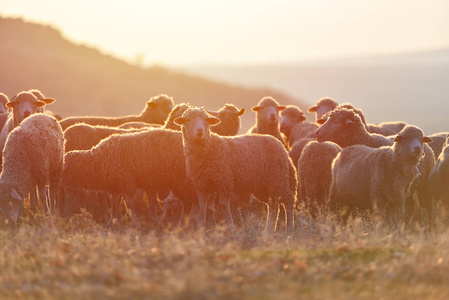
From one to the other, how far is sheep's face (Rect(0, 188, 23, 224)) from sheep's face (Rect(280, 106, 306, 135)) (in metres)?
8.40

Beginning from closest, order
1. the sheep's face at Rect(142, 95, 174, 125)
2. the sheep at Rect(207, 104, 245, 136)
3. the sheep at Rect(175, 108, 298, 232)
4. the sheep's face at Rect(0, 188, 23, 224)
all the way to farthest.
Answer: the sheep's face at Rect(0, 188, 23, 224) → the sheep at Rect(175, 108, 298, 232) → the sheep at Rect(207, 104, 245, 136) → the sheep's face at Rect(142, 95, 174, 125)

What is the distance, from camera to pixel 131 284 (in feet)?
20.2

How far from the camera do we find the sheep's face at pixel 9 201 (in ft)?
32.6

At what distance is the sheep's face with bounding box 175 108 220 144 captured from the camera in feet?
33.1

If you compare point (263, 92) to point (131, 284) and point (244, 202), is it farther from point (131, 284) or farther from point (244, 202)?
point (131, 284)

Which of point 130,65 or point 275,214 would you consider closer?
point 275,214

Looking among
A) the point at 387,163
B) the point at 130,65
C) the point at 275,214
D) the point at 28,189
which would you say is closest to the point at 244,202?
the point at 275,214

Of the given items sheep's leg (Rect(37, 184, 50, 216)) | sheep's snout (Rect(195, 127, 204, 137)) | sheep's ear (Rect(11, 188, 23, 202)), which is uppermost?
sheep's snout (Rect(195, 127, 204, 137))

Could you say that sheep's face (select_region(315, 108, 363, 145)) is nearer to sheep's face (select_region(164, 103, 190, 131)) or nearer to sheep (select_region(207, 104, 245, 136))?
sheep's face (select_region(164, 103, 190, 131))

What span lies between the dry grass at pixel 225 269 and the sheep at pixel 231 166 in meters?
2.09

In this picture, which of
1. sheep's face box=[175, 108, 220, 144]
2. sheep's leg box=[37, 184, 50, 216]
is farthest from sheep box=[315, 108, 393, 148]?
sheep's leg box=[37, 184, 50, 216]

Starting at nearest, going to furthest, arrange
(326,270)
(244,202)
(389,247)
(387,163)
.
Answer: (326,270)
(389,247)
(387,163)
(244,202)

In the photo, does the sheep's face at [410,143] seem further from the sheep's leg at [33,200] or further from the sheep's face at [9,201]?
the sheep's leg at [33,200]

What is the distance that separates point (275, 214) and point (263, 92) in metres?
65.6
